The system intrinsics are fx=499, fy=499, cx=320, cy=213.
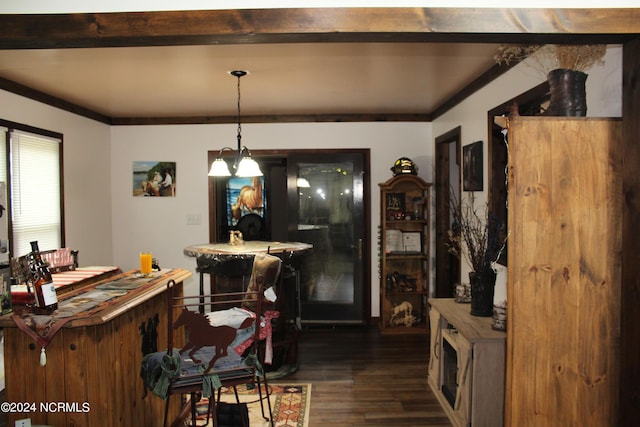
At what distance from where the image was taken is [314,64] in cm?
367

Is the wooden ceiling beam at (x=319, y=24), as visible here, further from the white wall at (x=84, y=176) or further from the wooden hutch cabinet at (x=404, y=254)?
the wooden hutch cabinet at (x=404, y=254)

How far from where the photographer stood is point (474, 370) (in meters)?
2.71

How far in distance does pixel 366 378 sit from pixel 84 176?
357 cm

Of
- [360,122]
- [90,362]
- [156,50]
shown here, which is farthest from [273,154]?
[90,362]

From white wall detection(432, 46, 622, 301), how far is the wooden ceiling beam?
53cm

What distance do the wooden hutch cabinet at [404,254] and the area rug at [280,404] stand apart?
1.86 meters

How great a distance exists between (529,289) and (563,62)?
1028 mm

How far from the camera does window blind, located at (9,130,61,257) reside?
13.4 ft

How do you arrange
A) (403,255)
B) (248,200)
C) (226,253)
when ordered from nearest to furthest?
(226,253)
(403,255)
(248,200)

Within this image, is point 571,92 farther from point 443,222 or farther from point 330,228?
point 330,228

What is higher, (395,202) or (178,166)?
(178,166)

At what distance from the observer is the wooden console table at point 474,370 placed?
8.87 feet

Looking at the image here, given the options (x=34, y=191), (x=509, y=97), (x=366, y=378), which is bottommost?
(x=366, y=378)

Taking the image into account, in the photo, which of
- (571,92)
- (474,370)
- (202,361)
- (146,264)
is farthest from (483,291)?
(146,264)
